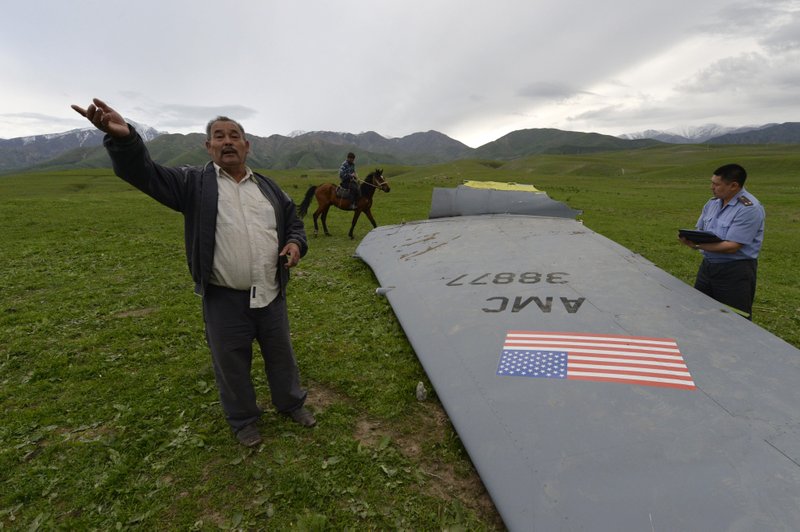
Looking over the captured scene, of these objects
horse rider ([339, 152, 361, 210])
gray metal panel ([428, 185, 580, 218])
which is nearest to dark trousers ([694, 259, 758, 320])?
gray metal panel ([428, 185, 580, 218])

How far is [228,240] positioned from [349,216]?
1666 centimetres

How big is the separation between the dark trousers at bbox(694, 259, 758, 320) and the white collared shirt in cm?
504

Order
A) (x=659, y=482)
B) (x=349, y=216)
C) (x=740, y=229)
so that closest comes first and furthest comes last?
(x=659, y=482), (x=740, y=229), (x=349, y=216)

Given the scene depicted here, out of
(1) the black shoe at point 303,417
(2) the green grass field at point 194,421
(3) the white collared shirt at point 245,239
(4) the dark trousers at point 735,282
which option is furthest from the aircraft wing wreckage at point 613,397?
(3) the white collared shirt at point 245,239

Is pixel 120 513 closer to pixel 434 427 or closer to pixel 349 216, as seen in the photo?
pixel 434 427

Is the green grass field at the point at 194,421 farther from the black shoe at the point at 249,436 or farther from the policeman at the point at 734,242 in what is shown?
the policeman at the point at 734,242

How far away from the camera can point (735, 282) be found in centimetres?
446

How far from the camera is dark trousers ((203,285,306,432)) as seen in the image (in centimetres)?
332

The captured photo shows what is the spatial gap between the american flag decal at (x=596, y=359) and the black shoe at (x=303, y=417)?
75.1 inches

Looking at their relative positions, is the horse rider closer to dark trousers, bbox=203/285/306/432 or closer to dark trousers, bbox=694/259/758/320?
dark trousers, bbox=203/285/306/432

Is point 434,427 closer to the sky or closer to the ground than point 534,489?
closer to the ground

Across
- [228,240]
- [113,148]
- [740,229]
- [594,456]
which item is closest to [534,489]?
[594,456]

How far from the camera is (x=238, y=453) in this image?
3486 millimetres

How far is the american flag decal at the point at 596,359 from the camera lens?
9.96ft
